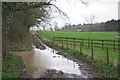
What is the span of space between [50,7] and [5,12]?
477cm

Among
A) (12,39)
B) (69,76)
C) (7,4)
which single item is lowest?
(69,76)

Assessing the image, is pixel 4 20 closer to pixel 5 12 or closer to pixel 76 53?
pixel 5 12

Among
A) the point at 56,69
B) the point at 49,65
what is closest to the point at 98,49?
the point at 49,65

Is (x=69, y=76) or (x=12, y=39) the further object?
(x=12, y=39)

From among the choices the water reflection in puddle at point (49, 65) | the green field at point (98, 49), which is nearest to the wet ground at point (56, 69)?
the water reflection in puddle at point (49, 65)

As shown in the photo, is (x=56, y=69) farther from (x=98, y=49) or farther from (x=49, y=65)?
(x=98, y=49)

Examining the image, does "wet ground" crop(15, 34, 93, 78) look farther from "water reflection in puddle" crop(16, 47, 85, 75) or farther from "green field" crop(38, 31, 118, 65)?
"green field" crop(38, 31, 118, 65)

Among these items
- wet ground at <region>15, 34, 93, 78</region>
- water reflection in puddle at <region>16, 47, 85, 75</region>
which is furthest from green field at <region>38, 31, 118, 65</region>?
water reflection in puddle at <region>16, 47, 85, 75</region>

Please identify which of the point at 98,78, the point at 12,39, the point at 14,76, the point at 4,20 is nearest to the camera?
the point at 14,76

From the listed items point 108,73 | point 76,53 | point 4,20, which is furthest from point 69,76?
point 76,53

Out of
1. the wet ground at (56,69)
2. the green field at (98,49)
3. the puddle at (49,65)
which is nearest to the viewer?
the wet ground at (56,69)

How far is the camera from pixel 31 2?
52.1 ft

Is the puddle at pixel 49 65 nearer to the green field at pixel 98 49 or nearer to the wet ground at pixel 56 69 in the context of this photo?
the wet ground at pixel 56 69

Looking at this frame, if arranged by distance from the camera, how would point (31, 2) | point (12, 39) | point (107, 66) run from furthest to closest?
1. point (12, 39)
2. point (31, 2)
3. point (107, 66)
